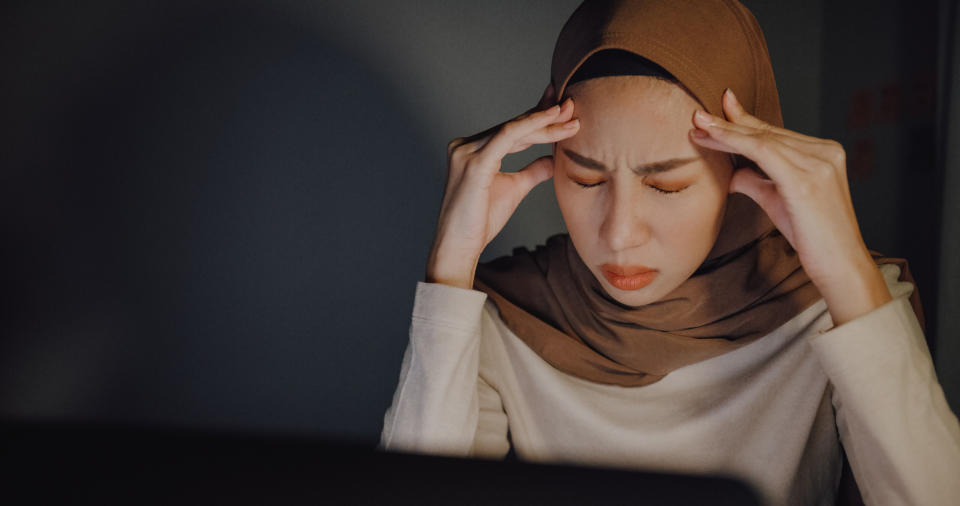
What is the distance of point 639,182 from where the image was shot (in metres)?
0.80

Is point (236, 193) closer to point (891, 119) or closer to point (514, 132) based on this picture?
point (514, 132)

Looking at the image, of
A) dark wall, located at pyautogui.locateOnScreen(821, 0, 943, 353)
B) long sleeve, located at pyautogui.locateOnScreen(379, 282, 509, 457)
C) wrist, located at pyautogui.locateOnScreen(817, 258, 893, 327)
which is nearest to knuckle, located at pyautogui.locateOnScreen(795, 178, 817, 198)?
wrist, located at pyautogui.locateOnScreen(817, 258, 893, 327)

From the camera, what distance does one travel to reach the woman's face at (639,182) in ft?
2.57

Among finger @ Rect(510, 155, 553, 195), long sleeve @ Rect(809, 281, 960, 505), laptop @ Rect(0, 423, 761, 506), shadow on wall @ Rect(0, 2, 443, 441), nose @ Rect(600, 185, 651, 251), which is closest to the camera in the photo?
laptop @ Rect(0, 423, 761, 506)

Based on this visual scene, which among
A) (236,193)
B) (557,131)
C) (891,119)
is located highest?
(891,119)

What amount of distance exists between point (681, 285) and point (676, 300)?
0.08 ft

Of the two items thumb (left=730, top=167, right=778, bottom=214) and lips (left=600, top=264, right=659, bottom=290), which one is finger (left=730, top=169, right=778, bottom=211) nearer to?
thumb (left=730, top=167, right=778, bottom=214)

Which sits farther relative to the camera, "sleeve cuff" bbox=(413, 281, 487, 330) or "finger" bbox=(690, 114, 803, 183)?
"sleeve cuff" bbox=(413, 281, 487, 330)

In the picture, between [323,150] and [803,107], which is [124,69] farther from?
[803,107]

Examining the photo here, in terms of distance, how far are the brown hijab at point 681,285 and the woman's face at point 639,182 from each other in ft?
0.15

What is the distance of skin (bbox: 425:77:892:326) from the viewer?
29.4 inches

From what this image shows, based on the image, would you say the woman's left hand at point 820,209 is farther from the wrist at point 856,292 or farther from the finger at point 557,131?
the finger at point 557,131

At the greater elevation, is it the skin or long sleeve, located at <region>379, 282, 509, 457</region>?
the skin

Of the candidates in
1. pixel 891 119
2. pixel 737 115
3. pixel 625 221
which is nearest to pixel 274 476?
pixel 625 221
